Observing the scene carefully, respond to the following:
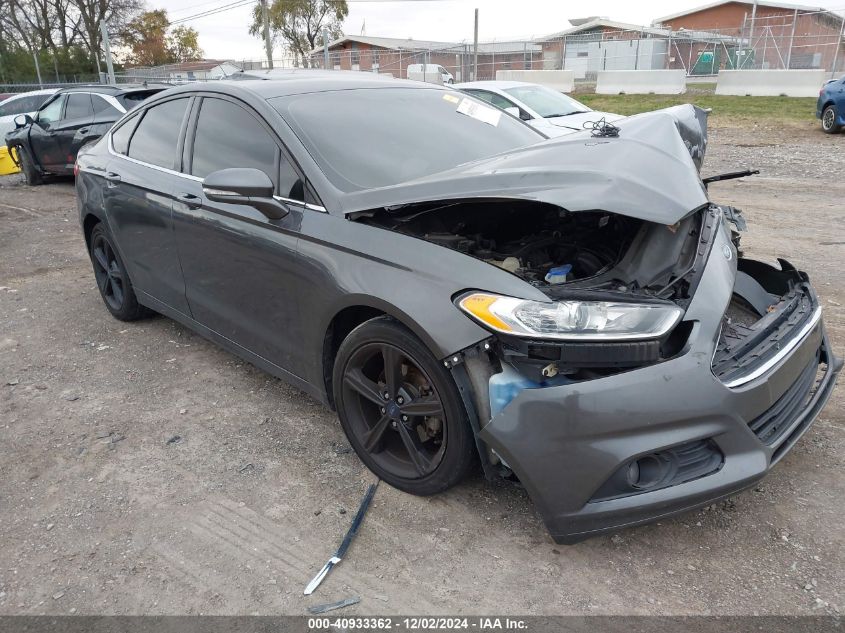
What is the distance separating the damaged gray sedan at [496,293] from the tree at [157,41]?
52.5 meters

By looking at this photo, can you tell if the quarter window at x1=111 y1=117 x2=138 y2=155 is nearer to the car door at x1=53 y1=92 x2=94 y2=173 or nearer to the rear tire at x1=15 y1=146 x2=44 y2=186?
the car door at x1=53 y1=92 x2=94 y2=173

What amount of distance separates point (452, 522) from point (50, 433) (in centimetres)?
228

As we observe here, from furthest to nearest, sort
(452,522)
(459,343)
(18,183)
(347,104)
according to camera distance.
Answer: (18,183) → (347,104) → (452,522) → (459,343)

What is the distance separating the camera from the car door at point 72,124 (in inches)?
415

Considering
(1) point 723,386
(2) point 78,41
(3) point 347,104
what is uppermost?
(2) point 78,41

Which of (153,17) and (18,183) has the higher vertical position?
(153,17)

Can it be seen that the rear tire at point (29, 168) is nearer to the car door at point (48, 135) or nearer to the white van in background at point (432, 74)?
the car door at point (48, 135)

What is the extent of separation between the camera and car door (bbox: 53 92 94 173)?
10.5 meters

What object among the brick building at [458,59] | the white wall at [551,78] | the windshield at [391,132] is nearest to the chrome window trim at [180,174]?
the windshield at [391,132]

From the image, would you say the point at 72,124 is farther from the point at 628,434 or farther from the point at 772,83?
the point at 772,83

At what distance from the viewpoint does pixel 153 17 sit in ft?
161

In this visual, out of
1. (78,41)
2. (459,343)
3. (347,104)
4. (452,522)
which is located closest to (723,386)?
(459,343)

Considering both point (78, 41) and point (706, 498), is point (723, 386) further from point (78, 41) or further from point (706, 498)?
point (78, 41)

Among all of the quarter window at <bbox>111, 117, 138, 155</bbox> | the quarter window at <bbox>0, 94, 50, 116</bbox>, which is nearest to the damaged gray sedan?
the quarter window at <bbox>111, 117, 138, 155</bbox>
